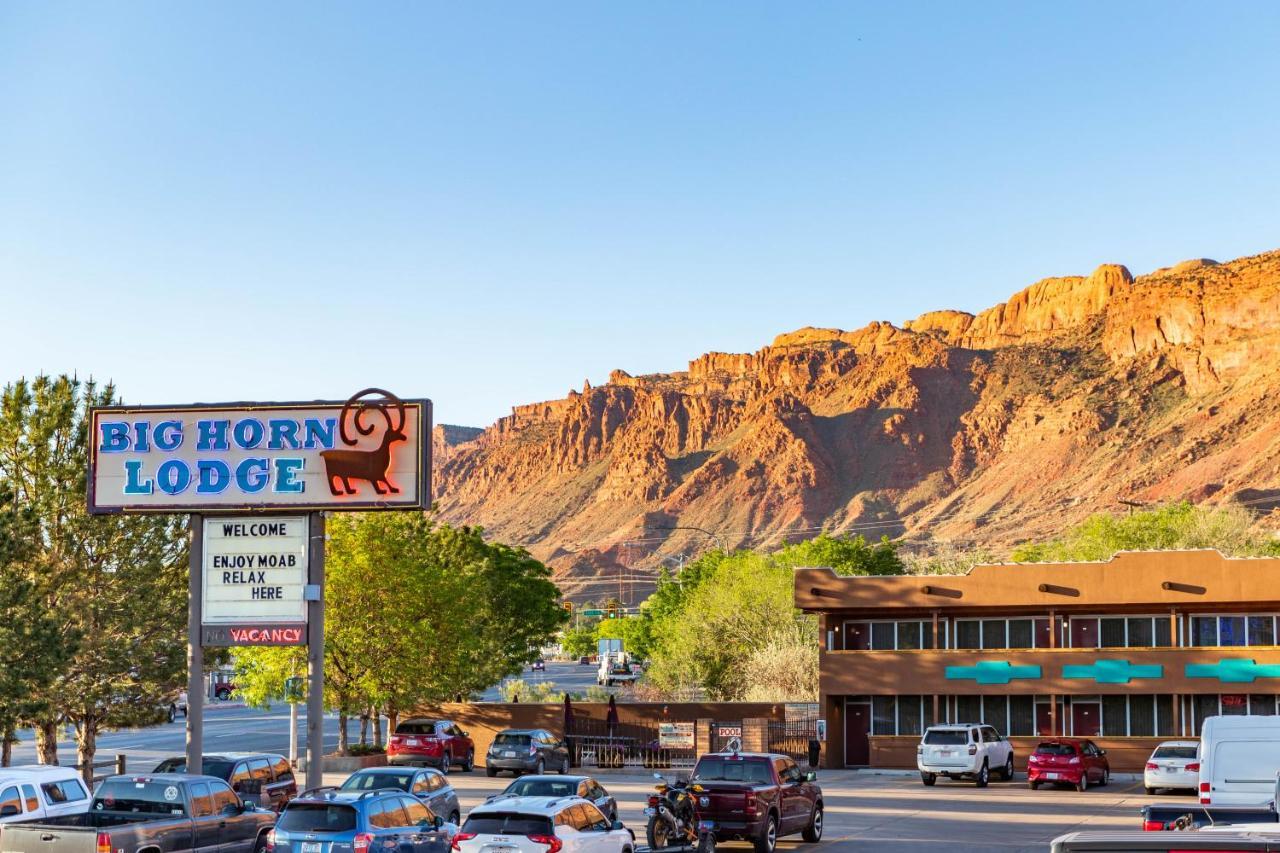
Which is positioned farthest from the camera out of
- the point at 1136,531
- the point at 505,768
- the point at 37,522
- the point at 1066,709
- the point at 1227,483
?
the point at 1227,483

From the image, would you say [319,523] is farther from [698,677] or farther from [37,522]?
[698,677]

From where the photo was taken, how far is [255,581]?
32.0m

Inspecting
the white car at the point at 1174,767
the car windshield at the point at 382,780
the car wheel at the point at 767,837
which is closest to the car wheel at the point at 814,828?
the car wheel at the point at 767,837

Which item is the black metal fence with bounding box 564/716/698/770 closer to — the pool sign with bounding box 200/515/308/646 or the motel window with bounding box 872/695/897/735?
the motel window with bounding box 872/695/897/735

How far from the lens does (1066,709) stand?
5134 cm

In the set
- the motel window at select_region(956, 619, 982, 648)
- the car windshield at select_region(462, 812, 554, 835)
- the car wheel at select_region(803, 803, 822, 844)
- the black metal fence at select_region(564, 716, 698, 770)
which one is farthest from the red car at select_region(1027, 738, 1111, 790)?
the car windshield at select_region(462, 812, 554, 835)

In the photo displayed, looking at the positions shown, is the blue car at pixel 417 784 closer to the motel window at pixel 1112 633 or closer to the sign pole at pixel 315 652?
the sign pole at pixel 315 652

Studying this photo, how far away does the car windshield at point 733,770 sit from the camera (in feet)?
88.2

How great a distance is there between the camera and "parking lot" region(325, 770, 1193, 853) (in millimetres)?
28953

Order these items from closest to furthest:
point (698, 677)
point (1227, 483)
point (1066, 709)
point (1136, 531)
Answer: point (1066, 709)
point (698, 677)
point (1136, 531)
point (1227, 483)

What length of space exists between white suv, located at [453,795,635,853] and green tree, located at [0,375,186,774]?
21.1 metres

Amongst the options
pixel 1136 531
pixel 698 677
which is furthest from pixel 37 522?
pixel 1136 531

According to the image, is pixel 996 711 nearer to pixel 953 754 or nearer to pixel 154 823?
pixel 953 754

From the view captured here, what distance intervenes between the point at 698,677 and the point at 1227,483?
114m
